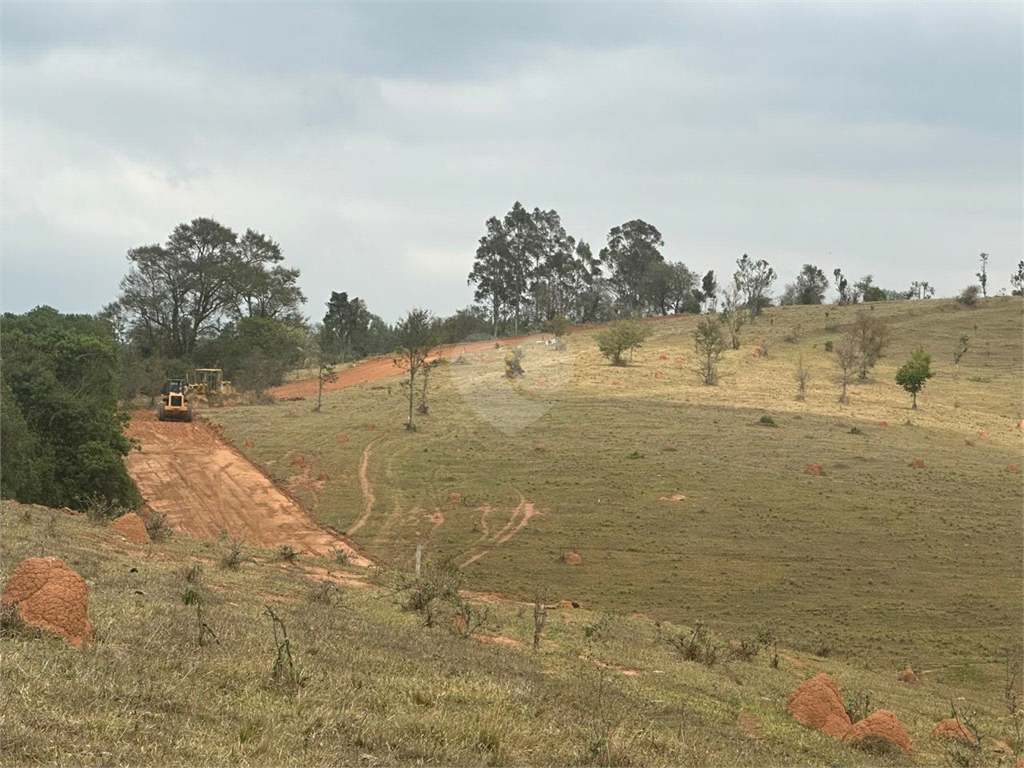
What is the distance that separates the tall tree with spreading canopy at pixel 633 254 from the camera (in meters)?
92.9

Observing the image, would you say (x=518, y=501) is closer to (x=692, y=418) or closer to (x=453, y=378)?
(x=692, y=418)

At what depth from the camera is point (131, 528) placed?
1736cm

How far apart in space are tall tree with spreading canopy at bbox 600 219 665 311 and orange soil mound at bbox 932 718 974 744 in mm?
83502

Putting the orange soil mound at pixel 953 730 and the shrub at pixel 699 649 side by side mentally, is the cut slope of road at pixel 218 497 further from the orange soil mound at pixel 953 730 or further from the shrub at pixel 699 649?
the orange soil mound at pixel 953 730

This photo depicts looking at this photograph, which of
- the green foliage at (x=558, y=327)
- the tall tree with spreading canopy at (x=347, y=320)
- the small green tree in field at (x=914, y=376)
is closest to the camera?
the small green tree in field at (x=914, y=376)

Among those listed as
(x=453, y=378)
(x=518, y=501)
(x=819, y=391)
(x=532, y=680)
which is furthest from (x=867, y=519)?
(x=453, y=378)

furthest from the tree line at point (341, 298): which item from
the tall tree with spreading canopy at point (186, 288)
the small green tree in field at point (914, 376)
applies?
the small green tree in field at point (914, 376)

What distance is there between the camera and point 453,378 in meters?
51.9

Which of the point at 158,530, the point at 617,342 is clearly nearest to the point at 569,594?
the point at 158,530

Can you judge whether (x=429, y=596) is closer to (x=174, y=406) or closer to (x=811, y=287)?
(x=174, y=406)

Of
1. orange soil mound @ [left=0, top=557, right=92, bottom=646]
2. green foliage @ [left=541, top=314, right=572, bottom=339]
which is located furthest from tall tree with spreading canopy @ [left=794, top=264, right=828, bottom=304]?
orange soil mound @ [left=0, top=557, right=92, bottom=646]

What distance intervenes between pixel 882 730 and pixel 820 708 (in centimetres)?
72

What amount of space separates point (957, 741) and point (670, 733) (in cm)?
440

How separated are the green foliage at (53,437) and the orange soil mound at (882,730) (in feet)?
59.7
